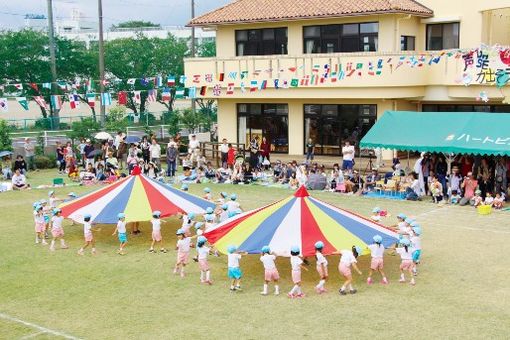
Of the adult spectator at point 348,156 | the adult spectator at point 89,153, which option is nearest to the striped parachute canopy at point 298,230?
the adult spectator at point 348,156

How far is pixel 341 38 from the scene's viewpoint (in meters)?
30.1

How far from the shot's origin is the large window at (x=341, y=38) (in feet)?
96.4

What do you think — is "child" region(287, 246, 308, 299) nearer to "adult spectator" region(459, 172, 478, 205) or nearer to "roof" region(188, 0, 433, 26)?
"adult spectator" region(459, 172, 478, 205)

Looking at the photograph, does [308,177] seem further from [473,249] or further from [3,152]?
[3,152]

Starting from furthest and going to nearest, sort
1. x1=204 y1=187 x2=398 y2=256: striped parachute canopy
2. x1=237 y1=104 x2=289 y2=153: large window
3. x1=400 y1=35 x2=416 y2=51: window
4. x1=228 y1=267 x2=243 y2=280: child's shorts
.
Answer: x1=237 y1=104 x2=289 y2=153: large window < x1=400 y1=35 x2=416 y2=51: window < x1=204 y1=187 x2=398 y2=256: striped parachute canopy < x1=228 y1=267 x2=243 y2=280: child's shorts

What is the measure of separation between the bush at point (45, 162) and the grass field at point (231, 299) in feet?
42.9

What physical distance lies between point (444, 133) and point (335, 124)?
8687 millimetres

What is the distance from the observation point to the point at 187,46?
193 ft

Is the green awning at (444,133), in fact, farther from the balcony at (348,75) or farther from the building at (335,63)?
the building at (335,63)

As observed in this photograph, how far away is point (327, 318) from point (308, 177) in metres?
13.3

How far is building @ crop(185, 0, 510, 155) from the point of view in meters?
28.0

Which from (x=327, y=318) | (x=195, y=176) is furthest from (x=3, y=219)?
(x=327, y=318)

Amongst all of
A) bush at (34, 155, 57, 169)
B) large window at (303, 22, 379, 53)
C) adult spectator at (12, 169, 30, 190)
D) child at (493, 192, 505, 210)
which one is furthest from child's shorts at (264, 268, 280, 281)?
bush at (34, 155, 57, 169)

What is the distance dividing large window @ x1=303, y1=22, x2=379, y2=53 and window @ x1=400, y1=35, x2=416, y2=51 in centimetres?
108
